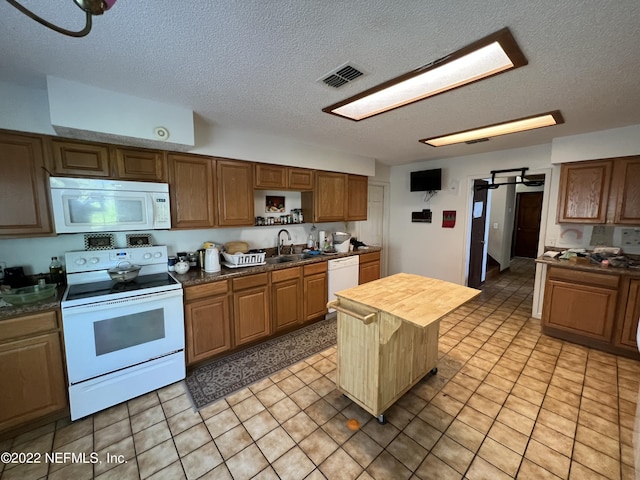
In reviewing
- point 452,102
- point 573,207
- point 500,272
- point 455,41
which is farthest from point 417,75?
point 500,272

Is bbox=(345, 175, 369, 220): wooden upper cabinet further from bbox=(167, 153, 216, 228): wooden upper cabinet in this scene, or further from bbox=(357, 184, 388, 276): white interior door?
bbox=(167, 153, 216, 228): wooden upper cabinet

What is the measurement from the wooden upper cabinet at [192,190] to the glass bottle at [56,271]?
0.95 m

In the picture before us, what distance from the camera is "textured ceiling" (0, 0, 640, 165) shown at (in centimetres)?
121

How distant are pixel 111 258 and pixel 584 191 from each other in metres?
5.17

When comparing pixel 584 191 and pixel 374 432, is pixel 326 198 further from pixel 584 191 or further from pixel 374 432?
pixel 584 191

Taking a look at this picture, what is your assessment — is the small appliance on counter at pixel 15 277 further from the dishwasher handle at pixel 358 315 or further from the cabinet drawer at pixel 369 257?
the cabinet drawer at pixel 369 257

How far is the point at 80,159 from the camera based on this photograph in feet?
7.01

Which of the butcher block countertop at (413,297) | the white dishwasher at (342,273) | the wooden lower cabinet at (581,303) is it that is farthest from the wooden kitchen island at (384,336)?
the wooden lower cabinet at (581,303)

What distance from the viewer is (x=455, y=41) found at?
140 centimetres

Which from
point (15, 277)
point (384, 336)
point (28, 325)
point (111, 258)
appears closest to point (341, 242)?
point (384, 336)

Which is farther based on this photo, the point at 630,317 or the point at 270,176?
the point at 270,176

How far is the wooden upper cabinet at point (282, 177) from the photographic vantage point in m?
3.15

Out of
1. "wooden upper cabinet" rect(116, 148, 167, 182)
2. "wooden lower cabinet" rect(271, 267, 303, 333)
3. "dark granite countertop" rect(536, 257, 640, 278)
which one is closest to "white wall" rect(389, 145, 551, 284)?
"dark granite countertop" rect(536, 257, 640, 278)

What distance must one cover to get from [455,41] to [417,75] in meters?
0.35
